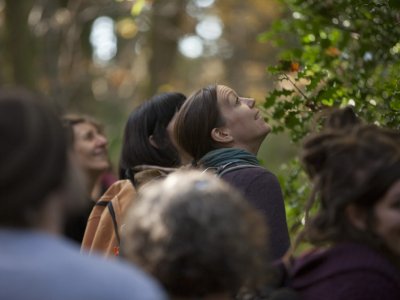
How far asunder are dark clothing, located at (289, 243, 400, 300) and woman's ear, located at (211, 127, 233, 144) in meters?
1.42

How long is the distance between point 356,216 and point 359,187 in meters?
0.10

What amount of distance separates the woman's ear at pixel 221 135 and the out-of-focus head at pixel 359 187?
1343mm

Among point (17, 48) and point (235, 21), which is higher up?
point (17, 48)

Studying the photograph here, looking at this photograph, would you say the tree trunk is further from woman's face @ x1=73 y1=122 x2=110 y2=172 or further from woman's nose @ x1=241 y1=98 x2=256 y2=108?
woman's nose @ x1=241 y1=98 x2=256 y2=108

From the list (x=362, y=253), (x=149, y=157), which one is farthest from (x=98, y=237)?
(x=362, y=253)

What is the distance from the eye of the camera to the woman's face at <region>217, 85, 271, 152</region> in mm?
3934

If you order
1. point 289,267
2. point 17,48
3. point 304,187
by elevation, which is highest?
point 289,267

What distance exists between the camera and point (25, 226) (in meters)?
1.86

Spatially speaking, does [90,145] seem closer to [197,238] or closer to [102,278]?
[197,238]

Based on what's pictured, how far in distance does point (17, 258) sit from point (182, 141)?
2160mm

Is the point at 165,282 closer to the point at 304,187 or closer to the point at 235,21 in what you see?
the point at 304,187

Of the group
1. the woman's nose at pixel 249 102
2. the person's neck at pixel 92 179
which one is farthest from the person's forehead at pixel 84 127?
the woman's nose at pixel 249 102

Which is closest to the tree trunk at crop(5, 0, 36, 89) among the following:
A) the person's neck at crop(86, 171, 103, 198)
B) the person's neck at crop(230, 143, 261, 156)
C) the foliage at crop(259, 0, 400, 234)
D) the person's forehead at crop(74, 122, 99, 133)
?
the person's neck at crop(86, 171, 103, 198)

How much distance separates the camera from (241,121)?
396 centimetres
